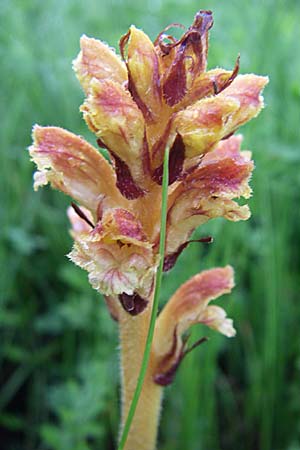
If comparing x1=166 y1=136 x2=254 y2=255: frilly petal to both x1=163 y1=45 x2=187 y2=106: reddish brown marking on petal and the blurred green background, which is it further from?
the blurred green background

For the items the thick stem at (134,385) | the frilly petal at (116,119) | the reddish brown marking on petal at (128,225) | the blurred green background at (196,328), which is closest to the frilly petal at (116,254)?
the reddish brown marking on petal at (128,225)

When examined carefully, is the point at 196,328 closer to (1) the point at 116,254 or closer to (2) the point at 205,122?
(1) the point at 116,254

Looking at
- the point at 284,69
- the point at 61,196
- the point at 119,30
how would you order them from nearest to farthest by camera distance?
1. the point at 61,196
2. the point at 284,69
3. the point at 119,30

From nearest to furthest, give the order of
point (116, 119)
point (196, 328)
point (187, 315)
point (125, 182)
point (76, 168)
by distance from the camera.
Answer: point (116, 119) < point (125, 182) < point (76, 168) < point (187, 315) < point (196, 328)

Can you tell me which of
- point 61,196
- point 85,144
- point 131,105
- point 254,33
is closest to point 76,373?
point 61,196

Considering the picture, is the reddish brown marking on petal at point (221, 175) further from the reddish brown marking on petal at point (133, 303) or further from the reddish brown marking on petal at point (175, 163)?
the reddish brown marking on petal at point (133, 303)

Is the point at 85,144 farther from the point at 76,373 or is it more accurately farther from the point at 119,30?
the point at 119,30

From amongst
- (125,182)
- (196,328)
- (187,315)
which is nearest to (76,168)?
(125,182)
